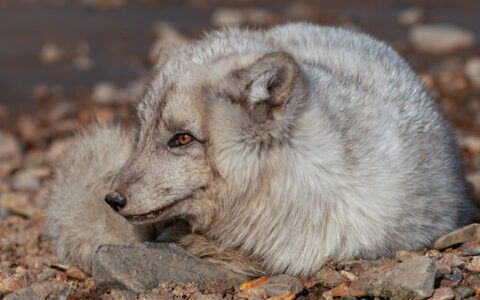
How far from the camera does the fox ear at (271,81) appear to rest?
349cm

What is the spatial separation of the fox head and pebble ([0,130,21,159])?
4818mm

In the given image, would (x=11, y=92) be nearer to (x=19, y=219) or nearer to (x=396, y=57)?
(x=19, y=219)

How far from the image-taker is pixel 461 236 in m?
4.04

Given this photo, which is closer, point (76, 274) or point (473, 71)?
point (76, 274)

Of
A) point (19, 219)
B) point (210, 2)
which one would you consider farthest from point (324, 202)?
point (210, 2)

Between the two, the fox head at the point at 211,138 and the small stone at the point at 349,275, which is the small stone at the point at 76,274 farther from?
the small stone at the point at 349,275

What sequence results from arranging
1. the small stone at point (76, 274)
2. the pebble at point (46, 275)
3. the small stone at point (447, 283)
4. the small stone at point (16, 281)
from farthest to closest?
the small stone at point (76, 274), the pebble at point (46, 275), the small stone at point (16, 281), the small stone at point (447, 283)

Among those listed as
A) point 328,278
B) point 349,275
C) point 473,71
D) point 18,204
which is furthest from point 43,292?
point 473,71

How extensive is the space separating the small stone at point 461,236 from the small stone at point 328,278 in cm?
78

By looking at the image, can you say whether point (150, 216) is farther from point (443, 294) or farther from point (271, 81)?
point (443, 294)

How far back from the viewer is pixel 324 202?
3758mm

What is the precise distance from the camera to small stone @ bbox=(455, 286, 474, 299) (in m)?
3.46

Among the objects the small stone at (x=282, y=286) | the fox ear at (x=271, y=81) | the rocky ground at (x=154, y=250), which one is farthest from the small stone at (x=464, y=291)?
the fox ear at (x=271, y=81)

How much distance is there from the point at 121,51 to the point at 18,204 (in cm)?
635
